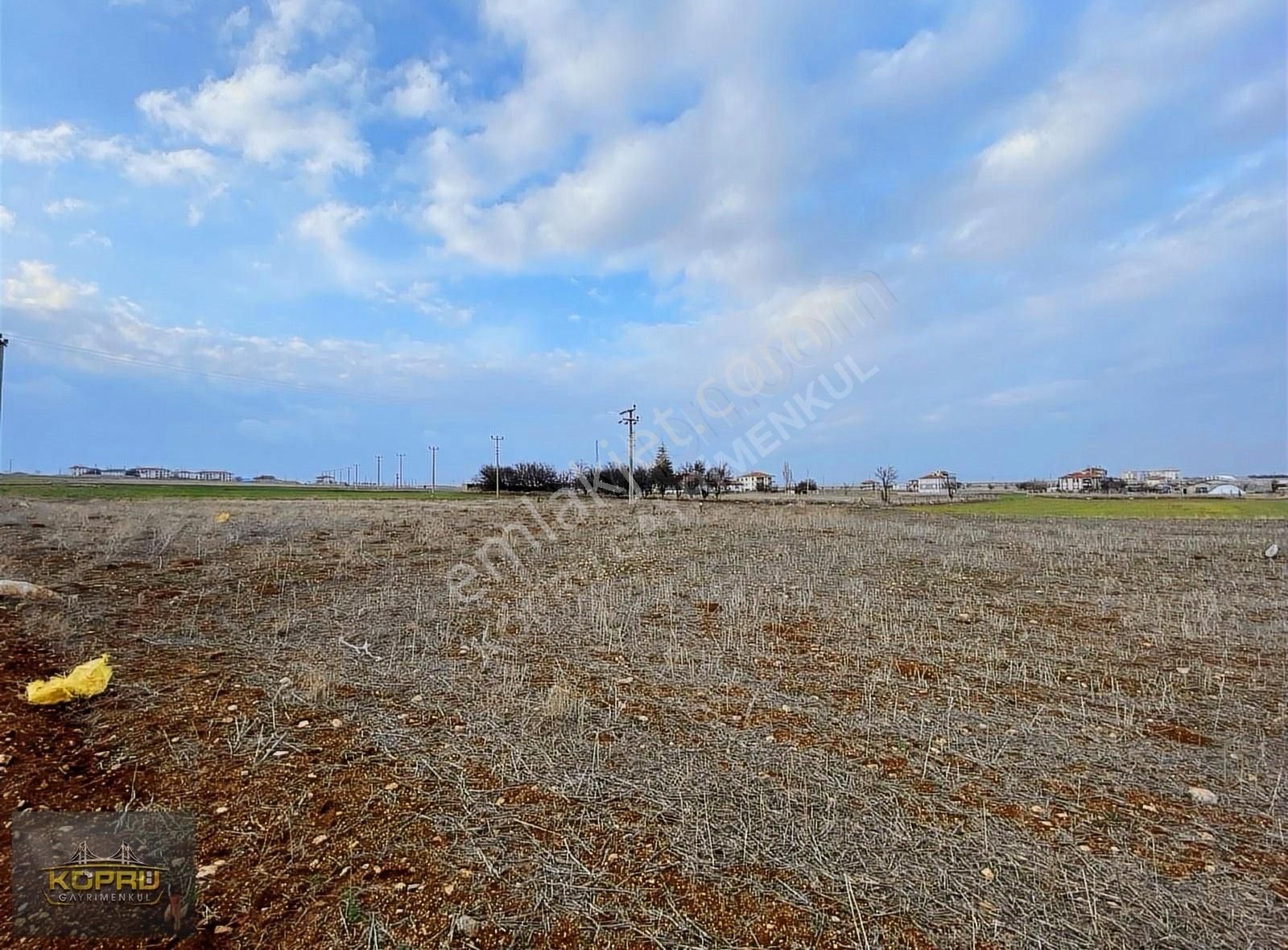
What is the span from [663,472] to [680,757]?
122 feet

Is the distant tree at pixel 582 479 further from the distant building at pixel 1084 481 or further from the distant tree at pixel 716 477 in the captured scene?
the distant building at pixel 1084 481

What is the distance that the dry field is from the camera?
7.30ft

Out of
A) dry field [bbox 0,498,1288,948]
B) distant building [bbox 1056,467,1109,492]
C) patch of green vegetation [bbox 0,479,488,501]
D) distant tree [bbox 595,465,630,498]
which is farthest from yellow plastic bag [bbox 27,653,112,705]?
distant building [bbox 1056,467,1109,492]

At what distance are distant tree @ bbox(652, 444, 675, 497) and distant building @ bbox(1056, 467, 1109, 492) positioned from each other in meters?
53.4

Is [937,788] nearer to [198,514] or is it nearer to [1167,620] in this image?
[1167,620]

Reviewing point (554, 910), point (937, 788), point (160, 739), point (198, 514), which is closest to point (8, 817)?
point (160, 739)

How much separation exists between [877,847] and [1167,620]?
678 centimetres

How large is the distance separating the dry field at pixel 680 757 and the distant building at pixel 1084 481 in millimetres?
73806

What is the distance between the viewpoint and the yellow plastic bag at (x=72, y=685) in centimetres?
374

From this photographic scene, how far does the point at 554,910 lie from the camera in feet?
7.25

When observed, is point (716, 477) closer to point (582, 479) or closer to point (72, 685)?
point (582, 479)

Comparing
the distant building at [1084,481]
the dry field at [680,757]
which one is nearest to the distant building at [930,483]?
the distant building at [1084,481]

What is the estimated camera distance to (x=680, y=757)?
3.49 metres

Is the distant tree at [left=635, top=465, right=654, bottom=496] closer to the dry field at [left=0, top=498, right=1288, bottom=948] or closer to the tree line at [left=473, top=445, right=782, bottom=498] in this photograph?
the tree line at [left=473, top=445, right=782, bottom=498]
